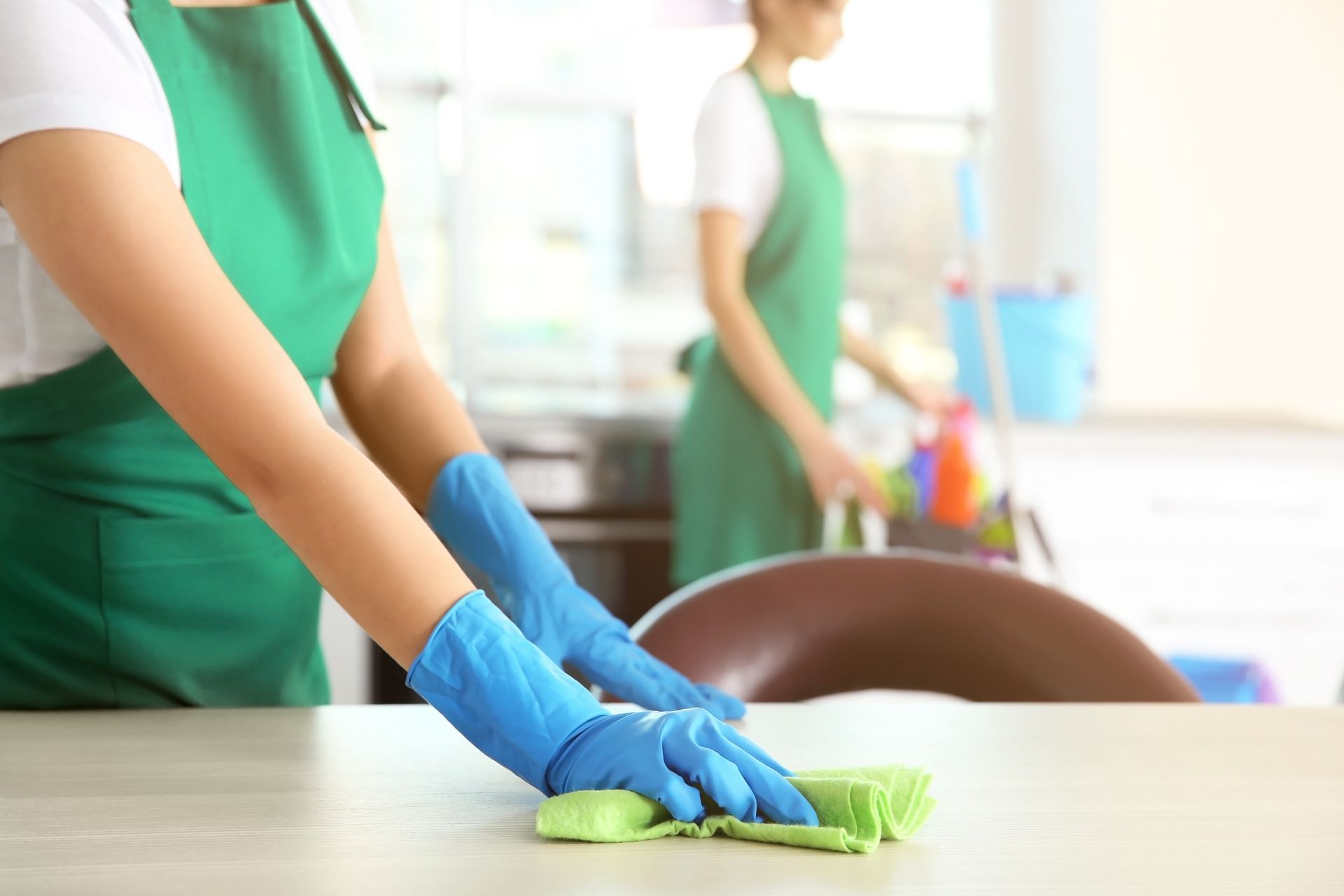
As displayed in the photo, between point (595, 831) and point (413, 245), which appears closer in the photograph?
point (595, 831)

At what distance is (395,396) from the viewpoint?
3.50ft

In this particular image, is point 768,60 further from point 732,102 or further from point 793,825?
point 793,825

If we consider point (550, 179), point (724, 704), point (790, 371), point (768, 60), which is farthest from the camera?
point (550, 179)

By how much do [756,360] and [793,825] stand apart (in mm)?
1486

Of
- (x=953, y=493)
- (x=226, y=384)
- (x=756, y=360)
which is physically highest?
(x=226, y=384)

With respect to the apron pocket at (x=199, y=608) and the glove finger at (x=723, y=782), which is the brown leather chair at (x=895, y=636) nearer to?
the apron pocket at (x=199, y=608)

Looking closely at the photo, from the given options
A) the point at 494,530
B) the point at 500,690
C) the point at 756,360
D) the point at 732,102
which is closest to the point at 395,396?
the point at 494,530

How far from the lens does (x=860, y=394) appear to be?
332 centimetres

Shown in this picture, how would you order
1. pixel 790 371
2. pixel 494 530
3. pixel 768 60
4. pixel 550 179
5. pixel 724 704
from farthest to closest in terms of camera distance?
pixel 550 179 < pixel 790 371 < pixel 768 60 < pixel 494 530 < pixel 724 704

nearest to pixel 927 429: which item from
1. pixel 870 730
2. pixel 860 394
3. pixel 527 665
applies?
pixel 860 394

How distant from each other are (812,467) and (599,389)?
1234 millimetres

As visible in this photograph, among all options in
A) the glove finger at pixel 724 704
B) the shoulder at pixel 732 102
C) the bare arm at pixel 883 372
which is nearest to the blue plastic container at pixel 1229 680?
the bare arm at pixel 883 372

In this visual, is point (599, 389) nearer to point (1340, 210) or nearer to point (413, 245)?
point (413, 245)

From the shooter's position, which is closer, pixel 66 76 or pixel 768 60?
pixel 66 76
